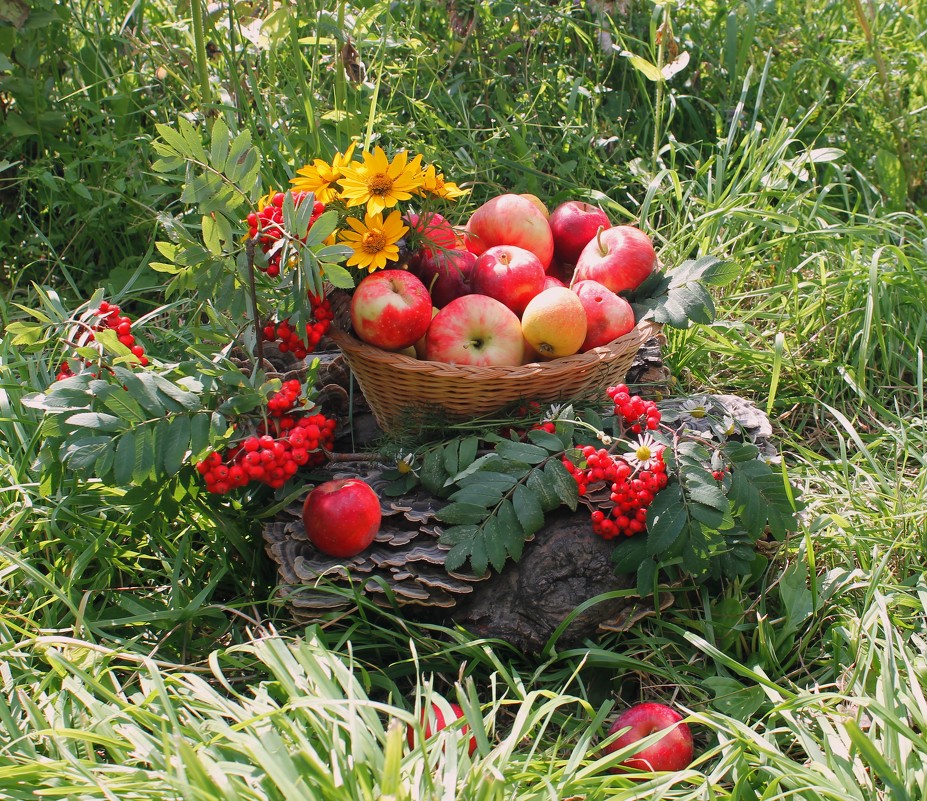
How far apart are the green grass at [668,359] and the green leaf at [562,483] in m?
0.31

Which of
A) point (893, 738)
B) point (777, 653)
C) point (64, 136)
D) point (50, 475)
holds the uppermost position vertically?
point (64, 136)

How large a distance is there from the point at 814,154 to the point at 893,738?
2003 mm

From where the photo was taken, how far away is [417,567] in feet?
6.16

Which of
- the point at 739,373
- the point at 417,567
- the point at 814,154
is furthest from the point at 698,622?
the point at 814,154

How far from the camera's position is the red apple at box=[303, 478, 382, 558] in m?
1.85

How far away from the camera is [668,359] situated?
8.78 ft

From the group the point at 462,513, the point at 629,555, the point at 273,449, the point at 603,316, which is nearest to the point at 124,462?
the point at 273,449

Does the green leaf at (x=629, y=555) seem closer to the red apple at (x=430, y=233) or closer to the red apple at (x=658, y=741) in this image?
the red apple at (x=658, y=741)

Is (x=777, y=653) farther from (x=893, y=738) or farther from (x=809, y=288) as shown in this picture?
(x=809, y=288)

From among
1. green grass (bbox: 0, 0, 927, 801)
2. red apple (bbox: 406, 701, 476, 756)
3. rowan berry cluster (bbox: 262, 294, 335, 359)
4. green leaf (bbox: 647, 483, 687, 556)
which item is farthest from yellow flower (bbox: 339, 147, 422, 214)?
red apple (bbox: 406, 701, 476, 756)

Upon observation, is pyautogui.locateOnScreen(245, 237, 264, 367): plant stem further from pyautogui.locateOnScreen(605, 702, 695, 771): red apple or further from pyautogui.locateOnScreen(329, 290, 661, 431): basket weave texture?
pyautogui.locateOnScreen(605, 702, 695, 771): red apple

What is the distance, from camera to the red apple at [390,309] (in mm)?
2004

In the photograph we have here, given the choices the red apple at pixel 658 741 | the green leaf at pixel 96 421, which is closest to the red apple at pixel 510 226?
the green leaf at pixel 96 421

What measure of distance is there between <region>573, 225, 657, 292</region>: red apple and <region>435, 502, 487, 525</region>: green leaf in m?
0.77
